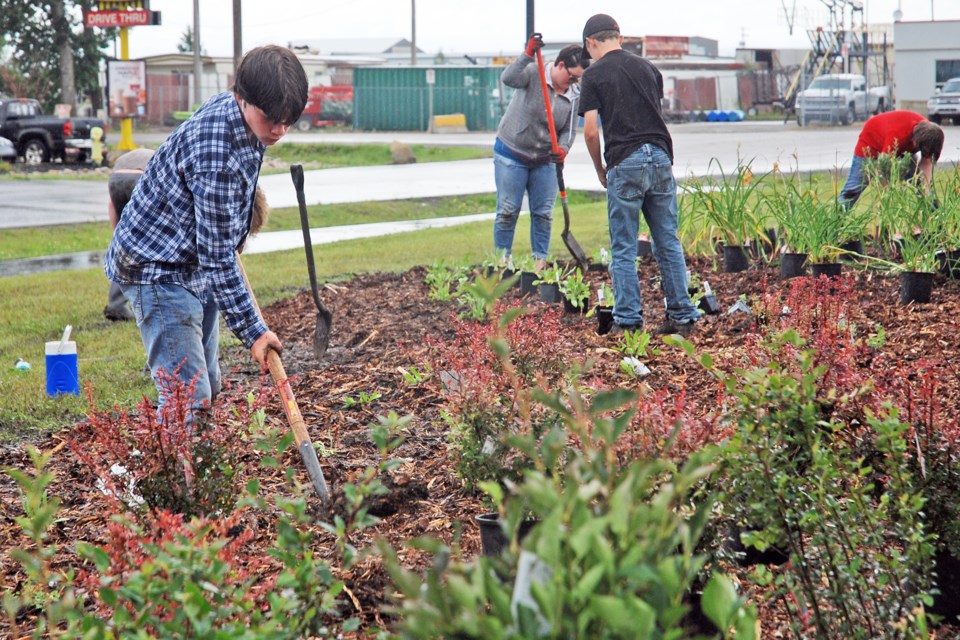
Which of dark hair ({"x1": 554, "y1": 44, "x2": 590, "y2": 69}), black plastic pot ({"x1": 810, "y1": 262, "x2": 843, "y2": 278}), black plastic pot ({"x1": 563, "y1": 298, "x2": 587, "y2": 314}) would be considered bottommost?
black plastic pot ({"x1": 563, "y1": 298, "x2": 587, "y2": 314})

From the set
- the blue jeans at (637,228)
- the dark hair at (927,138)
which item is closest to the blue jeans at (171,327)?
the blue jeans at (637,228)

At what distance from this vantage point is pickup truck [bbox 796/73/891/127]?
3553 cm

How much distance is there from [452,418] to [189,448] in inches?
32.2

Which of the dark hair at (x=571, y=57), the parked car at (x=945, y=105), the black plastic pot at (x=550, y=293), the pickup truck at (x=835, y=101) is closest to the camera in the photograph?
the black plastic pot at (x=550, y=293)

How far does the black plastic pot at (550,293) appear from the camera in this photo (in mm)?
6602

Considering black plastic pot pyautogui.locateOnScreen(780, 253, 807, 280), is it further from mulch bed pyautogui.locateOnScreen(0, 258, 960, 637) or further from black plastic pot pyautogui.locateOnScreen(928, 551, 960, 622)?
black plastic pot pyautogui.locateOnScreen(928, 551, 960, 622)

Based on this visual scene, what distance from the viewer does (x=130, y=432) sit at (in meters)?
2.97

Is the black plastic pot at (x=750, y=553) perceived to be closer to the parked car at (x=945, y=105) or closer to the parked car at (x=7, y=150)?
the parked car at (x=7, y=150)

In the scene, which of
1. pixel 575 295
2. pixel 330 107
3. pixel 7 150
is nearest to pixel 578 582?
pixel 575 295

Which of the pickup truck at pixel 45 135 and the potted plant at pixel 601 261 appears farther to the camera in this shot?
the pickup truck at pixel 45 135

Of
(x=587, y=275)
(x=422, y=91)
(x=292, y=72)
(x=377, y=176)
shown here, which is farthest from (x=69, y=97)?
(x=292, y=72)

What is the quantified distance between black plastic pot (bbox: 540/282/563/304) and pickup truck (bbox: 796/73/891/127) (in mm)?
31208

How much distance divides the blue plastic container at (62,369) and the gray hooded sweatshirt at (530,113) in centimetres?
330

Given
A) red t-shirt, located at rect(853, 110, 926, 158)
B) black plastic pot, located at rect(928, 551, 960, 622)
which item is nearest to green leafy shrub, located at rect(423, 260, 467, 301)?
red t-shirt, located at rect(853, 110, 926, 158)
